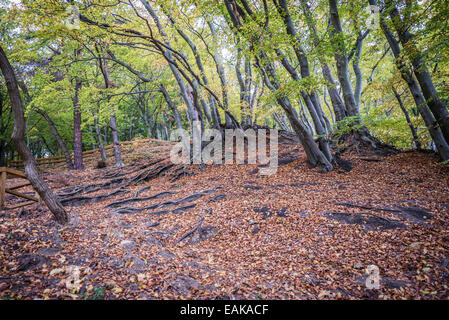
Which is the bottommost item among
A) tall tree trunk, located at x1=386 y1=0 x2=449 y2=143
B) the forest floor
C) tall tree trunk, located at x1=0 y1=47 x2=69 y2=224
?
the forest floor

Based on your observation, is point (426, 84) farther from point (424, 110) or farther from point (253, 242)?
point (253, 242)

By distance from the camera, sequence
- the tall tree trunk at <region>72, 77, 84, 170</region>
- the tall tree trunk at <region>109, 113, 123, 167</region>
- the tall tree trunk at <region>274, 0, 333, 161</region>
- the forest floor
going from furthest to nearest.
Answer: the tall tree trunk at <region>72, 77, 84, 170</region> < the tall tree trunk at <region>109, 113, 123, 167</region> < the tall tree trunk at <region>274, 0, 333, 161</region> < the forest floor

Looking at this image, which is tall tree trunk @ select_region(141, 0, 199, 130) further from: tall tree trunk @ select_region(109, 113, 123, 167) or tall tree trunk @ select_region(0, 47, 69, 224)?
tall tree trunk @ select_region(109, 113, 123, 167)

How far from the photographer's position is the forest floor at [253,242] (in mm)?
2818

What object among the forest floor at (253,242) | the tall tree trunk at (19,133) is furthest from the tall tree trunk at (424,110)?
the tall tree trunk at (19,133)

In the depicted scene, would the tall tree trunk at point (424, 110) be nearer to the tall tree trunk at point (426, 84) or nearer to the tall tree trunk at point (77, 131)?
the tall tree trunk at point (426, 84)

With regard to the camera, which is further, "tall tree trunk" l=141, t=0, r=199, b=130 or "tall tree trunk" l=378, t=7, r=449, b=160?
"tall tree trunk" l=141, t=0, r=199, b=130

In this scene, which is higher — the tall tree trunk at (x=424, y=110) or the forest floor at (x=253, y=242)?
the tall tree trunk at (x=424, y=110)

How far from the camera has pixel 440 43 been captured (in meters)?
4.95

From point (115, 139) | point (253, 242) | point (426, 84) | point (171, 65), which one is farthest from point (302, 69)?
point (115, 139)

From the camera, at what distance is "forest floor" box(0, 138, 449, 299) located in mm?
2818

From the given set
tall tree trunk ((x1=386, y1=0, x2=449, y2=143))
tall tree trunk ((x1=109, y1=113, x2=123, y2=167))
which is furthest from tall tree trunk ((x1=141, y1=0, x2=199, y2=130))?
tall tree trunk ((x1=386, y1=0, x2=449, y2=143))

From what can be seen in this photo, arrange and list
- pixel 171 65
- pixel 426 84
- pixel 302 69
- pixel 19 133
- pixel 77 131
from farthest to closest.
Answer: pixel 77 131 → pixel 171 65 → pixel 302 69 → pixel 426 84 → pixel 19 133

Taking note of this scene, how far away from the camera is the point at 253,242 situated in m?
4.54
